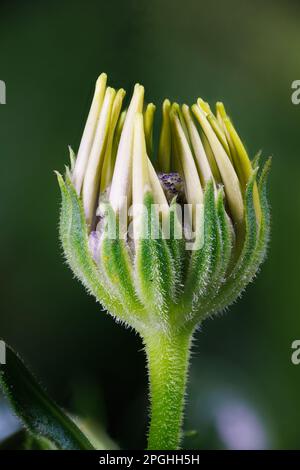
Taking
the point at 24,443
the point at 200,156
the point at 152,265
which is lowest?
the point at 24,443

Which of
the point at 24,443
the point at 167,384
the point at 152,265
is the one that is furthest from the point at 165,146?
the point at 24,443

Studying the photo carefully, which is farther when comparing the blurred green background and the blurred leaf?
the blurred green background

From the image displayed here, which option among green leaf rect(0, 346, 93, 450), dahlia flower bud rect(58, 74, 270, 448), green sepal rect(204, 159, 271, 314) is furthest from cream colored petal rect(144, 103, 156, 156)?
green leaf rect(0, 346, 93, 450)

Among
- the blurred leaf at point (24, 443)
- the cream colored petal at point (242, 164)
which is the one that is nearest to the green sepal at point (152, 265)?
the cream colored petal at point (242, 164)

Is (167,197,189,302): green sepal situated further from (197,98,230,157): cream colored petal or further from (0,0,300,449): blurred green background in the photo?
(0,0,300,449): blurred green background

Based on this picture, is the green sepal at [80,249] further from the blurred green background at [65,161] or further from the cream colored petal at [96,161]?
the blurred green background at [65,161]

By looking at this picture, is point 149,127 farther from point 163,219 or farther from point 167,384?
point 167,384
